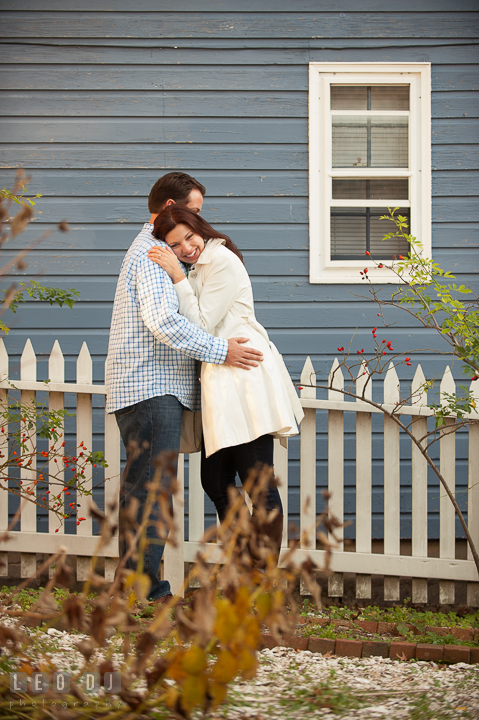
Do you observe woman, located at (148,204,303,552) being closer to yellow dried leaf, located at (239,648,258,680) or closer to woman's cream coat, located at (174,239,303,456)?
woman's cream coat, located at (174,239,303,456)

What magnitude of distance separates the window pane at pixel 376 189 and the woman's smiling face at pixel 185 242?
6.86 feet

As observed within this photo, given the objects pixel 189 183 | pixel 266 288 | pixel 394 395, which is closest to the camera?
pixel 189 183

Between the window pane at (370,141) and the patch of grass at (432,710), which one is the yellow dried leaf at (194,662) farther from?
the window pane at (370,141)

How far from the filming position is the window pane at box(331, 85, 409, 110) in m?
4.27

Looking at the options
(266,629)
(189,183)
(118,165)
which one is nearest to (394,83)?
(118,165)

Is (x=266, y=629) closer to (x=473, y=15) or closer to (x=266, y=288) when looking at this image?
(x=266, y=288)

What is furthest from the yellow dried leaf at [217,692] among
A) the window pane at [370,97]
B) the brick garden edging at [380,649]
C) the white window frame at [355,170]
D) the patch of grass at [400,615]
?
Answer: the window pane at [370,97]

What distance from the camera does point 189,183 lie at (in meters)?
2.64

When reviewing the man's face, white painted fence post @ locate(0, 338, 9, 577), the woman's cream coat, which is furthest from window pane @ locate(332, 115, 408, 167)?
white painted fence post @ locate(0, 338, 9, 577)

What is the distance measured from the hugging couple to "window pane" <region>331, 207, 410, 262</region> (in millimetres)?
1863

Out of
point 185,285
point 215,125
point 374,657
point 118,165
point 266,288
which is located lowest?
point 374,657

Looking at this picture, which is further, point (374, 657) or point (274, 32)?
point (274, 32)

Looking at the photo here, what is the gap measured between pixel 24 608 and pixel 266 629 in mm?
1170

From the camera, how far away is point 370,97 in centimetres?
427
